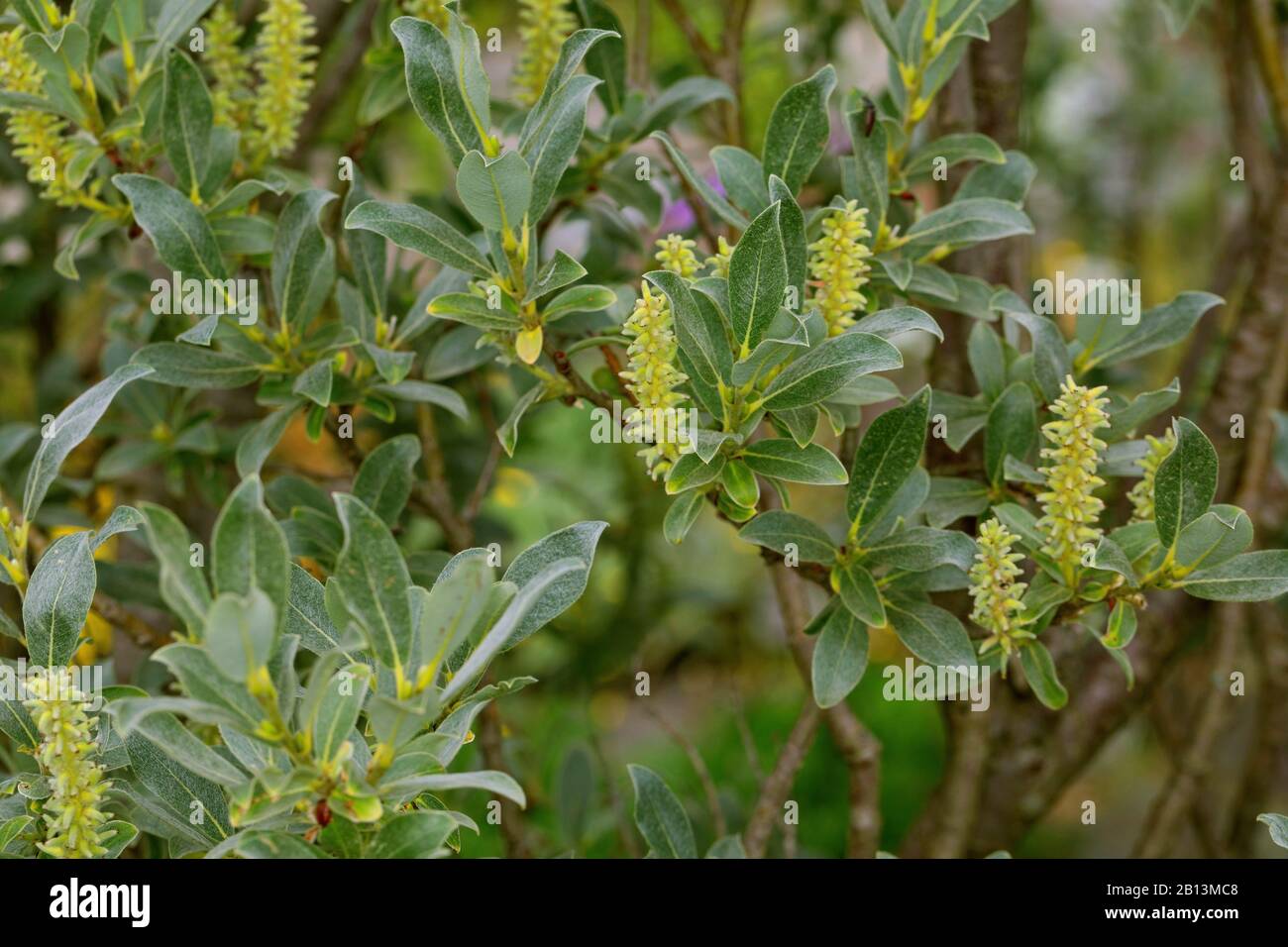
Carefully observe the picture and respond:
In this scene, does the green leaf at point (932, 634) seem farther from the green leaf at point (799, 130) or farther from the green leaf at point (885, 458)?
the green leaf at point (799, 130)

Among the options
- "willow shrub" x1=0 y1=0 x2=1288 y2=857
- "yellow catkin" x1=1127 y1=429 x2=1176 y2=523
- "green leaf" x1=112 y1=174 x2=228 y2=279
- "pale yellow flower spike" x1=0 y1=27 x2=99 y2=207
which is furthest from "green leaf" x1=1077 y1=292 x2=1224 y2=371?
"pale yellow flower spike" x1=0 y1=27 x2=99 y2=207

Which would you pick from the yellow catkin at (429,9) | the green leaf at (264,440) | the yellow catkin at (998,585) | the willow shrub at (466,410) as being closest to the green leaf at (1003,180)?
the willow shrub at (466,410)

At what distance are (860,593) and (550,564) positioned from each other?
0.75 feet

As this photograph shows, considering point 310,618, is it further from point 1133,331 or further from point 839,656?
point 1133,331

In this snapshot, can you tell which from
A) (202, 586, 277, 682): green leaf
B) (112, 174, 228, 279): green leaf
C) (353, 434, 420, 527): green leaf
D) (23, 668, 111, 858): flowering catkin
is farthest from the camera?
(353, 434, 420, 527): green leaf

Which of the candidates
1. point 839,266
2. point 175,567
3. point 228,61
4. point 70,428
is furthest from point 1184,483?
point 228,61

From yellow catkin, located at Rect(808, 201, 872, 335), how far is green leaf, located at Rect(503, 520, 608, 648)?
0.21 metres

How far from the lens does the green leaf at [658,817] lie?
2.86 feet

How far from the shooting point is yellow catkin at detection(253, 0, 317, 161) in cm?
94

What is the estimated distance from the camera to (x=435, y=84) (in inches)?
30.0

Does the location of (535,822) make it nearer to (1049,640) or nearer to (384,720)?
(1049,640)

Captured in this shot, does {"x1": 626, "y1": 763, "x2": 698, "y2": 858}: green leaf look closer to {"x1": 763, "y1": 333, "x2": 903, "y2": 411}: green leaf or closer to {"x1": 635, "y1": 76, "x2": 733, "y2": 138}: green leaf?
{"x1": 763, "y1": 333, "x2": 903, "y2": 411}: green leaf

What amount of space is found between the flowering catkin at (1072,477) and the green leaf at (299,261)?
1.73 ft

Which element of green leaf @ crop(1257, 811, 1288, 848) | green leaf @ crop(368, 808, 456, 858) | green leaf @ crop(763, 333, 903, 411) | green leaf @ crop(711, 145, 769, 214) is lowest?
green leaf @ crop(1257, 811, 1288, 848)
